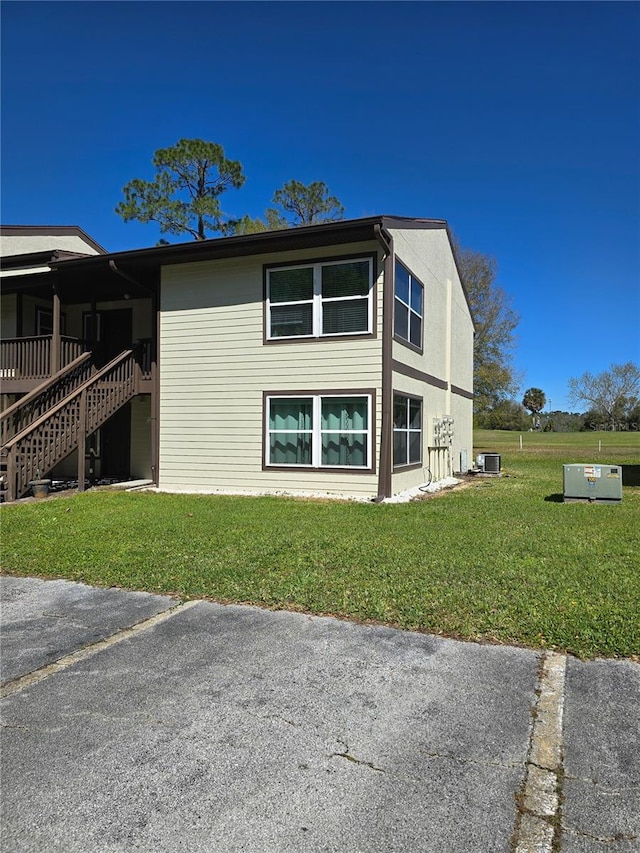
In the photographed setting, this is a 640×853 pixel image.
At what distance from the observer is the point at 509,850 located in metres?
1.85

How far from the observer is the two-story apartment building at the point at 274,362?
35.5 ft

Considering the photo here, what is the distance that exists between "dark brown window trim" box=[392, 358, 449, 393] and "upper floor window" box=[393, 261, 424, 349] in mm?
612

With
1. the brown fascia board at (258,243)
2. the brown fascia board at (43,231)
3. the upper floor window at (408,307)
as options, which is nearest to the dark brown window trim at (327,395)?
the upper floor window at (408,307)

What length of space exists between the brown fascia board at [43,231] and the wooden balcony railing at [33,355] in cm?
536

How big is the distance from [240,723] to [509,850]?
1.34 meters

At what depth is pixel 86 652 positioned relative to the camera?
3.61m

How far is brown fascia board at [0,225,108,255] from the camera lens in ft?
57.3

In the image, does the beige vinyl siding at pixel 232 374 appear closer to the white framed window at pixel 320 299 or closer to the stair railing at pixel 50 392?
the white framed window at pixel 320 299

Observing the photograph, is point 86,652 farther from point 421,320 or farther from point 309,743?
point 421,320

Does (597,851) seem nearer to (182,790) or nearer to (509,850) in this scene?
(509,850)

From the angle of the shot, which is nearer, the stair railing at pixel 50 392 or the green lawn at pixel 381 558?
the green lawn at pixel 381 558

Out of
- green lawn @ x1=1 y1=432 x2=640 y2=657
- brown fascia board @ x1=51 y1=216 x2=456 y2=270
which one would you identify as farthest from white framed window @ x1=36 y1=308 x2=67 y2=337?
green lawn @ x1=1 y1=432 x2=640 y2=657

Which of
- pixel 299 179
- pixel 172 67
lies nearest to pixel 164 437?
pixel 172 67

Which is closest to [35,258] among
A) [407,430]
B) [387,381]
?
[387,381]
